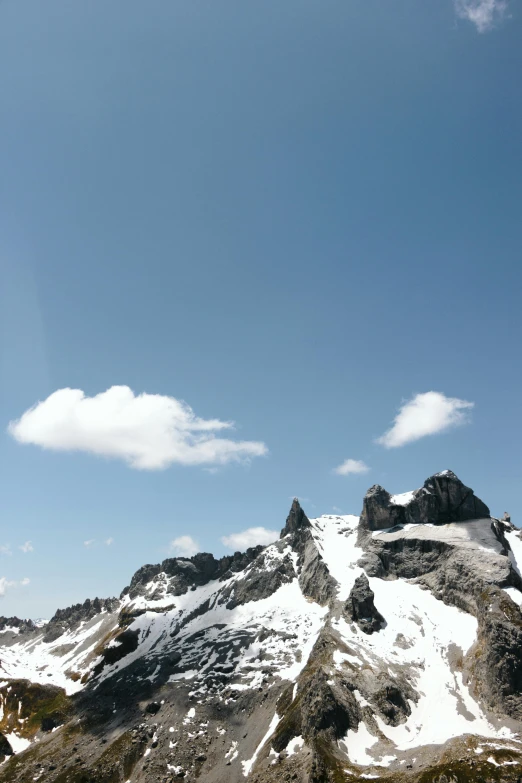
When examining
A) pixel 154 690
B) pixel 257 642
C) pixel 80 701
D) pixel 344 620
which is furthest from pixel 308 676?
pixel 80 701

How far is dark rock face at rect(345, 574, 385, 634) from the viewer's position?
550ft

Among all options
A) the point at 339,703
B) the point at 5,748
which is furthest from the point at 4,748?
the point at 339,703

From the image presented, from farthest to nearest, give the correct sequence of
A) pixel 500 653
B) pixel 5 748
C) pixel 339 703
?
pixel 5 748
pixel 500 653
pixel 339 703

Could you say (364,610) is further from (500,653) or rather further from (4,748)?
(4,748)

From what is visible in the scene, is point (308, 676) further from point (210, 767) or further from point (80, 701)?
point (80, 701)

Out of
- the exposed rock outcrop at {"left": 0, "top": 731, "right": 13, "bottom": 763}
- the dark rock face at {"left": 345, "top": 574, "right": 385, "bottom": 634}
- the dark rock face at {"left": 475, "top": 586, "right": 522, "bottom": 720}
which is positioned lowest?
the exposed rock outcrop at {"left": 0, "top": 731, "right": 13, "bottom": 763}

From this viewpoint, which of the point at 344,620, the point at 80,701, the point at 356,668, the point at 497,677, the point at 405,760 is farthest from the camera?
the point at 80,701

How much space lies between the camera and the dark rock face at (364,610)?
168 metres

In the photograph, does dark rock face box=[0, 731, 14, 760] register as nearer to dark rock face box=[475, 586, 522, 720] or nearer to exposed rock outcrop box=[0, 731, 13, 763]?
exposed rock outcrop box=[0, 731, 13, 763]

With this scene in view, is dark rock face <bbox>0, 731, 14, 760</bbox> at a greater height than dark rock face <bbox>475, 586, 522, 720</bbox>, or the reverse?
dark rock face <bbox>475, 586, 522, 720</bbox>

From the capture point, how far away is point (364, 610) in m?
173

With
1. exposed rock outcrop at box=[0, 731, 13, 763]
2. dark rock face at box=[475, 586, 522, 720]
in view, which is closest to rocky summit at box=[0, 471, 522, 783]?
dark rock face at box=[475, 586, 522, 720]

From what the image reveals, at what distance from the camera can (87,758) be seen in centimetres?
14488

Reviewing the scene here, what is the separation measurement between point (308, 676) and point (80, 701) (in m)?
113
